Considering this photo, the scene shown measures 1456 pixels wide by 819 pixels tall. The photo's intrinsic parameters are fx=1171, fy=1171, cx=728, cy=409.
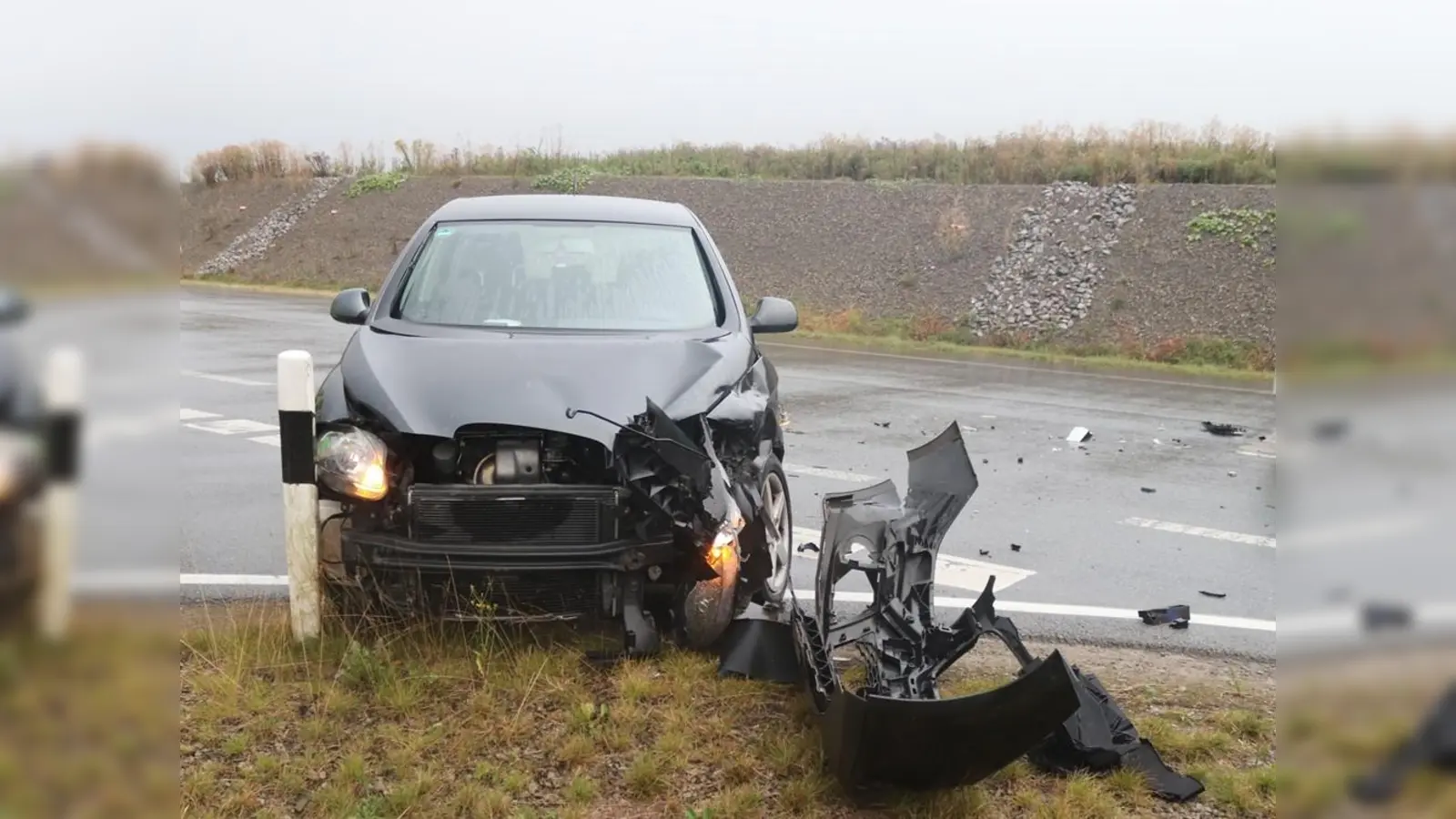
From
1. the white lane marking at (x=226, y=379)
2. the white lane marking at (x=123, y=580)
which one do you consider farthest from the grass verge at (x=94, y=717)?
the white lane marking at (x=226, y=379)

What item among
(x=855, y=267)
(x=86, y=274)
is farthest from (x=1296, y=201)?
(x=855, y=267)

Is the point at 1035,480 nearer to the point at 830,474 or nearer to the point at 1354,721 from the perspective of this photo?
the point at 830,474

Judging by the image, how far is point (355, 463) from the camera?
3.93 m

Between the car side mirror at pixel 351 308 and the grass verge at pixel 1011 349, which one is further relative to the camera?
the grass verge at pixel 1011 349

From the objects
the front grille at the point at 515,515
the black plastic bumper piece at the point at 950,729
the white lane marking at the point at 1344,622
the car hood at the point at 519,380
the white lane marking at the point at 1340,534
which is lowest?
the black plastic bumper piece at the point at 950,729

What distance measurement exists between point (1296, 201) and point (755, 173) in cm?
3383

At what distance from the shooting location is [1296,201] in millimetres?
929

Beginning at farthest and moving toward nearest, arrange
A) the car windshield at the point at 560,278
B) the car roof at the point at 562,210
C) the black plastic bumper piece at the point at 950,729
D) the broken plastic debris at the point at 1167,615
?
the car roof at the point at 562,210 → the broken plastic debris at the point at 1167,615 → the car windshield at the point at 560,278 → the black plastic bumper piece at the point at 950,729

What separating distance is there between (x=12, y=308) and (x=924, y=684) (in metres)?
3.15

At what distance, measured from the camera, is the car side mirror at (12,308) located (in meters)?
0.63

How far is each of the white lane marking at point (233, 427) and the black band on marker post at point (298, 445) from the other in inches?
221

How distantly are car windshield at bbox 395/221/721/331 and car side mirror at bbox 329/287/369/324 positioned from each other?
10.4 inches

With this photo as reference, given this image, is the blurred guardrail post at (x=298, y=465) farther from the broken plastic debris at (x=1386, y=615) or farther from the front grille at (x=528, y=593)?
the broken plastic debris at (x=1386, y=615)

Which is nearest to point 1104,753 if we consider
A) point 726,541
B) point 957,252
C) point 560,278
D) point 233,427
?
point 726,541
